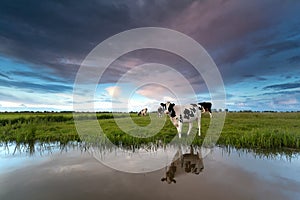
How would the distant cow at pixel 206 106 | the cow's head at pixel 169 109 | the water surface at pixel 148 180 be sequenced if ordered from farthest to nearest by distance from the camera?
the distant cow at pixel 206 106, the cow's head at pixel 169 109, the water surface at pixel 148 180

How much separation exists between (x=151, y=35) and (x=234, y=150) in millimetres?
7829

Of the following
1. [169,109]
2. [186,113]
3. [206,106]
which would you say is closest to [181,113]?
[186,113]

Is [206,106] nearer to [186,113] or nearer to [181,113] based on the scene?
[186,113]

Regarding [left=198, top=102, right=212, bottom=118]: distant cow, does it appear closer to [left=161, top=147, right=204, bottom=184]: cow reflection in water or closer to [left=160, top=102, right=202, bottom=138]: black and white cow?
[left=160, top=102, right=202, bottom=138]: black and white cow

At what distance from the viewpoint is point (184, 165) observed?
581 cm

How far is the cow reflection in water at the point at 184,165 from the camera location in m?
5.04

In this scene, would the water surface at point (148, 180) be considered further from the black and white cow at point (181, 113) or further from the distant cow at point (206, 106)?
the distant cow at point (206, 106)

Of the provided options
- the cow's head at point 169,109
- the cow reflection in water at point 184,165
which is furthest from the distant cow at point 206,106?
the cow reflection in water at point 184,165

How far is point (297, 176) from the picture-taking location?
16.3 ft

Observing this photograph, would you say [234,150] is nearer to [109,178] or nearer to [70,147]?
[109,178]

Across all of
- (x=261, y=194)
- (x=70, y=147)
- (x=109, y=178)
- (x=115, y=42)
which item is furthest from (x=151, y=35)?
(x=261, y=194)

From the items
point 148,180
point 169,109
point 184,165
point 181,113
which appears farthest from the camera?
point 169,109

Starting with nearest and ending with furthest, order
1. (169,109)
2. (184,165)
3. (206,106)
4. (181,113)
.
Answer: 1. (184,165)
2. (181,113)
3. (169,109)
4. (206,106)

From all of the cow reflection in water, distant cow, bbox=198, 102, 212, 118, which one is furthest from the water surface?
distant cow, bbox=198, 102, 212, 118
